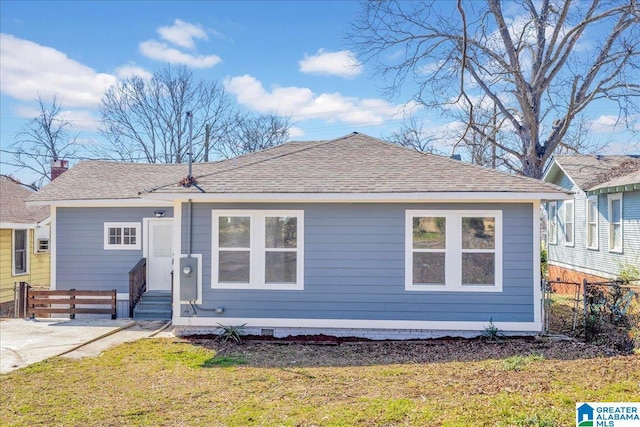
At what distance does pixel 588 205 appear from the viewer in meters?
15.2

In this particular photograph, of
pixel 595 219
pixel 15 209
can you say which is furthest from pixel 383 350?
pixel 15 209

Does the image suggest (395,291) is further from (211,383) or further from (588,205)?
(588,205)

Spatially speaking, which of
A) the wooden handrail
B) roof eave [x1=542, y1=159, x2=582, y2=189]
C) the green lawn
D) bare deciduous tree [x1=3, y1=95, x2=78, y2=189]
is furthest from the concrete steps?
bare deciduous tree [x1=3, y1=95, x2=78, y2=189]

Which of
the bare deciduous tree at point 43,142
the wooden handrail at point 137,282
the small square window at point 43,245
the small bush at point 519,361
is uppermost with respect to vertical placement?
the bare deciduous tree at point 43,142

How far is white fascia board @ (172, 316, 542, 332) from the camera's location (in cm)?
794

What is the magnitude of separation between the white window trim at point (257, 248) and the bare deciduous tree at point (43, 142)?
2351 cm

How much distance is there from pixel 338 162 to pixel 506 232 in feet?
11.8

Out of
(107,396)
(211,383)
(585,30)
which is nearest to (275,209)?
(211,383)

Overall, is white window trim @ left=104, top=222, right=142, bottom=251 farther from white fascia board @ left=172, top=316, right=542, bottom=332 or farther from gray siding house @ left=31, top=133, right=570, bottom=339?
white fascia board @ left=172, top=316, right=542, bottom=332

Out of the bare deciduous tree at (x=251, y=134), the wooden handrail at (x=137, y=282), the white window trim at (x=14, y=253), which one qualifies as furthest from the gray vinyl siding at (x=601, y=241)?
the bare deciduous tree at (x=251, y=134)

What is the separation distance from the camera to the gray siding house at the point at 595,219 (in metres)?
12.6

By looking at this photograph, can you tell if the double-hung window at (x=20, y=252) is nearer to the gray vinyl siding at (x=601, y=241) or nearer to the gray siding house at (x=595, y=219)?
the gray vinyl siding at (x=601, y=241)

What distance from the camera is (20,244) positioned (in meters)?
14.7

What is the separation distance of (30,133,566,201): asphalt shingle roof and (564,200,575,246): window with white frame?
9.90 meters
